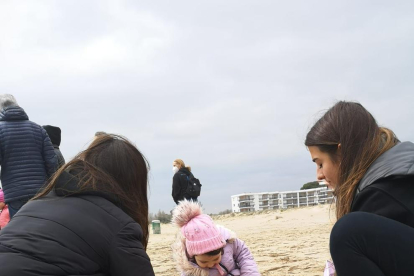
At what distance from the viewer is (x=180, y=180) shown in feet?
23.3

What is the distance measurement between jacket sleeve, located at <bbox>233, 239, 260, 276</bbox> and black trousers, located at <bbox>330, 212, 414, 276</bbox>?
181cm

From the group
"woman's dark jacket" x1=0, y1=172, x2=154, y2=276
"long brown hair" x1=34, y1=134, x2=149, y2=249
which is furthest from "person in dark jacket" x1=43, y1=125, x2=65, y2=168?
"woman's dark jacket" x1=0, y1=172, x2=154, y2=276

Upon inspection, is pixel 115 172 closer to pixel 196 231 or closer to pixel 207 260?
pixel 196 231

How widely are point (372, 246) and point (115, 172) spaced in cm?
112

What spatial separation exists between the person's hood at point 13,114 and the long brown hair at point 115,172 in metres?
2.31

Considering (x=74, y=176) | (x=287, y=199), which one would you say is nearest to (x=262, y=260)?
(x=74, y=176)

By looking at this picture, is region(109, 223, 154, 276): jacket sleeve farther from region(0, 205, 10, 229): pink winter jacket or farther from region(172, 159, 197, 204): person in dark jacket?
region(172, 159, 197, 204): person in dark jacket

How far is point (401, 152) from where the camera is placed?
1.84m

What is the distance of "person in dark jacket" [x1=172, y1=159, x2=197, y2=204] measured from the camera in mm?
7078

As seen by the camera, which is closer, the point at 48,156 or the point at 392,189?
the point at 392,189

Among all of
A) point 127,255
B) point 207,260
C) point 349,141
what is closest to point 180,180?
point 207,260

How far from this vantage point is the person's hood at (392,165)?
5.65ft

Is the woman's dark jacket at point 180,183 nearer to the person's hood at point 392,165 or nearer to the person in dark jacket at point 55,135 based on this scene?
the person in dark jacket at point 55,135

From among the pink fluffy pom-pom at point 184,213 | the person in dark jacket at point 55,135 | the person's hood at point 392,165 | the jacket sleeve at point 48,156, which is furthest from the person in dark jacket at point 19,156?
the person's hood at point 392,165
